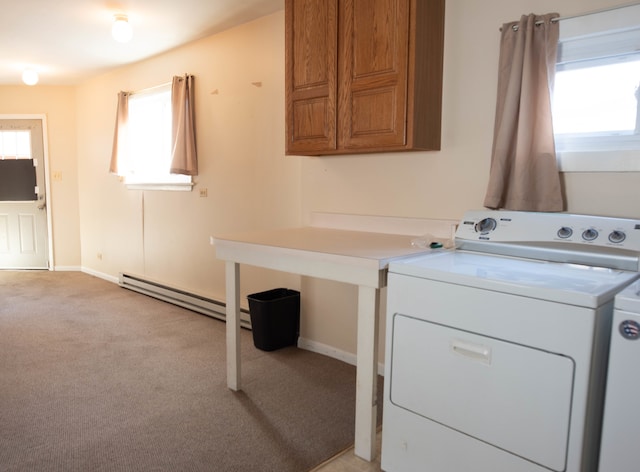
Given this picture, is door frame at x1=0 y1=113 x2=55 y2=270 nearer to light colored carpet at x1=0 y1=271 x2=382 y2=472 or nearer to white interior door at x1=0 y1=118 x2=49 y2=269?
white interior door at x1=0 y1=118 x2=49 y2=269

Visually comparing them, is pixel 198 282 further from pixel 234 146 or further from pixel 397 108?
pixel 397 108

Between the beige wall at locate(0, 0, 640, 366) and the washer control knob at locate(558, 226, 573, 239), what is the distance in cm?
25

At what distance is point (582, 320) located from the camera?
3.99ft

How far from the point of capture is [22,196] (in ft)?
19.7

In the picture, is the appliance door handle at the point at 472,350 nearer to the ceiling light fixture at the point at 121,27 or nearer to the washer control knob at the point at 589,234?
the washer control knob at the point at 589,234

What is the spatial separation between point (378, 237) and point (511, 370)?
1.19 m

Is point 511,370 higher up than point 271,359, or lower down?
higher up

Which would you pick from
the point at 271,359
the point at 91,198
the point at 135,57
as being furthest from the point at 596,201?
the point at 91,198

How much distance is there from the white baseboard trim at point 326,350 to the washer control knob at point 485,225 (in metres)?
1.28

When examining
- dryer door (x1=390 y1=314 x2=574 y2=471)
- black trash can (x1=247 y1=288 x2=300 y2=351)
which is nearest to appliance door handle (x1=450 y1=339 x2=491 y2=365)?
dryer door (x1=390 y1=314 x2=574 y2=471)

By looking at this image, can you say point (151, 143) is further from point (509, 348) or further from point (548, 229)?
point (509, 348)

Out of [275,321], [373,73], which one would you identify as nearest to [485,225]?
[373,73]

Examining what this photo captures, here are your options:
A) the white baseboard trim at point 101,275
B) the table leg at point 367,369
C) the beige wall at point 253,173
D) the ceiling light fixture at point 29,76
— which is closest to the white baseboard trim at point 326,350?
the beige wall at point 253,173

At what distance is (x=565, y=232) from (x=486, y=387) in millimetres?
765
